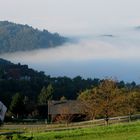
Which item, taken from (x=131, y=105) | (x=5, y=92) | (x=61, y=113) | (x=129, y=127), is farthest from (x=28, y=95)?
(x=129, y=127)

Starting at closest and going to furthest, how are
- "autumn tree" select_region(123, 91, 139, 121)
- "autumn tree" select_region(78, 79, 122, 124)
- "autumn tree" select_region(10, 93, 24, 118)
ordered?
"autumn tree" select_region(78, 79, 122, 124) → "autumn tree" select_region(123, 91, 139, 121) → "autumn tree" select_region(10, 93, 24, 118)

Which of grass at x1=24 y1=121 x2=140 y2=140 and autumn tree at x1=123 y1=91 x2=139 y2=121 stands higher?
autumn tree at x1=123 y1=91 x2=139 y2=121

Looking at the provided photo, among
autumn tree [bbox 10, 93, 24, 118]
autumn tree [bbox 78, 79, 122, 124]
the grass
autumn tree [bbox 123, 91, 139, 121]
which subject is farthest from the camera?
autumn tree [bbox 10, 93, 24, 118]

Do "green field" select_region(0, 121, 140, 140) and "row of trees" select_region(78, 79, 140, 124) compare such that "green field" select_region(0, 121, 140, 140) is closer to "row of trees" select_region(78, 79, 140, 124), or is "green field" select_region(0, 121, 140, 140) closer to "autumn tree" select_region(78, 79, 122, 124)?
"row of trees" select_region(78, 79, 140, 124)

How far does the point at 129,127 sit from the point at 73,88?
280 ft

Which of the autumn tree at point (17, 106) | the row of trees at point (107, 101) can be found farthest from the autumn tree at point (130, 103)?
the autumn tree at point (17, 106)

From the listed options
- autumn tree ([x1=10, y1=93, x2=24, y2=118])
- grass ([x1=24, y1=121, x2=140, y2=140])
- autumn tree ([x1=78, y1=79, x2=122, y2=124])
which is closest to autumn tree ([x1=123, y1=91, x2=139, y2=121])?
autumn tree ([x1=78, y1=79, x2=122, y2=124])

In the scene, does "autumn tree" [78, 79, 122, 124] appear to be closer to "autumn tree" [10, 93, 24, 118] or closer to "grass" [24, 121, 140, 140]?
"autumn tree" [10, 93, 24, 118]

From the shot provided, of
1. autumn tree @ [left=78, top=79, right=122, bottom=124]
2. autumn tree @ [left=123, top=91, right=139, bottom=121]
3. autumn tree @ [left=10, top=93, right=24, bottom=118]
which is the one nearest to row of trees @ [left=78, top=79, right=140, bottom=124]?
autumn tree @ [left=78, top=79, right=122, bottom=124]

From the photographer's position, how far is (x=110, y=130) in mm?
28891

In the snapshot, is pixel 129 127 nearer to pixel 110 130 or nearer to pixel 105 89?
pixel 110 130

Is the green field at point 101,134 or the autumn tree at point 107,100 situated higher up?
the autumn tree at point 107,100

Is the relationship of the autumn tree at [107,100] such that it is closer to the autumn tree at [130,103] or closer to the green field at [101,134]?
the autumn tree at [130,103]

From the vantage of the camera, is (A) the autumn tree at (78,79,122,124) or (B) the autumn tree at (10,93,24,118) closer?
(A) the autumn tree at (78,79,122,124)
